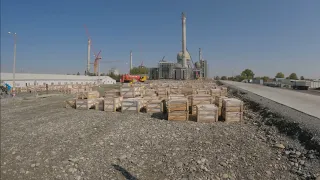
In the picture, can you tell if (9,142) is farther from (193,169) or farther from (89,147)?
(193,169)

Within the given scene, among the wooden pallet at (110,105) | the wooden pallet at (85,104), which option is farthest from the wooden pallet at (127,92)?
the wooden pallet at (110,105)

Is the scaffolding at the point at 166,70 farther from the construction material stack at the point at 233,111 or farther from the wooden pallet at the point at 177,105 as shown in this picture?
the construction material stack at the point at 233,111

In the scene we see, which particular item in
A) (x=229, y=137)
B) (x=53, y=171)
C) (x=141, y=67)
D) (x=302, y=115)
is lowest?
(x=53, y=171)

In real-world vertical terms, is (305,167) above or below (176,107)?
below

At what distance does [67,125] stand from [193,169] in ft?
24.9

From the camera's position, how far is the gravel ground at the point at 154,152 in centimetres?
663

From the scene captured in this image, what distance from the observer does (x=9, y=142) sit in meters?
9.49

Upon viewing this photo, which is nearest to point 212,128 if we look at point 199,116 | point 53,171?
point 199,116

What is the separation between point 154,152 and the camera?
7973mm

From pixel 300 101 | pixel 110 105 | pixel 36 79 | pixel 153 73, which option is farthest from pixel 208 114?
pixel 153 73

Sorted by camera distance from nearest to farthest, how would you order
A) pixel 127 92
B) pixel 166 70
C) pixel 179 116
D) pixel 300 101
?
pixel 179 116 → pixel 300 101 → pixel 127 92 → pixel 166 70

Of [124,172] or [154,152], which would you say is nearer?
[124,172]

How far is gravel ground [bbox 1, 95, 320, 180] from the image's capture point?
6.63 meters

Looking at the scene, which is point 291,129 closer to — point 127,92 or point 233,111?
point 233,111
